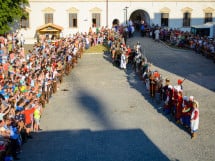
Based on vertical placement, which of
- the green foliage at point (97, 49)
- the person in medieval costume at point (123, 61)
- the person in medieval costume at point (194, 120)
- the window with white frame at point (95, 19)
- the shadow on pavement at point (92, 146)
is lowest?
the shadow on pavement at point (92, 146)

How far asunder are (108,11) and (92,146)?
32.0 metres

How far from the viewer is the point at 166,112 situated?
57.2 ft

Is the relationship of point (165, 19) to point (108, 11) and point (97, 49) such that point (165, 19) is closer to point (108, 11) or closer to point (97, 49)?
point (108, 11)

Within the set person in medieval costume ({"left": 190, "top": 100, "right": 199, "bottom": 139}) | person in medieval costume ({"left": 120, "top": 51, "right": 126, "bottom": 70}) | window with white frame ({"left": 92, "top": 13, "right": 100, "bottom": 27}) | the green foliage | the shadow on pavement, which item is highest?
window with white frame ({"left": 92, "top": 13, "right": 100, "bottom": 27})

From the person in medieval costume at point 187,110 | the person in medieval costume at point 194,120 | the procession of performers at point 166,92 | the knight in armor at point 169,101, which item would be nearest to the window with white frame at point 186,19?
the procession of performers at point 166,92

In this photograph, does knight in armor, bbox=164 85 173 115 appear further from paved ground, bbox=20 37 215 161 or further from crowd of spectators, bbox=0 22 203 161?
crowd of spectators, bbox=0 22 203 161

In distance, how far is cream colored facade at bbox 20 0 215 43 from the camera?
4344 centimetres

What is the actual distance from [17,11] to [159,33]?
1382cm

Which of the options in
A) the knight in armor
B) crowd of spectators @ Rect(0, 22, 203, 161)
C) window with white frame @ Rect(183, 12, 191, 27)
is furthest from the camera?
window with white frame @ Rect(183, 12, 191, 27)

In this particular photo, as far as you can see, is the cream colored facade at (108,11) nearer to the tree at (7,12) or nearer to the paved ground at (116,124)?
the tree at (7,12)

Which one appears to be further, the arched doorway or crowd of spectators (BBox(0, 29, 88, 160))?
the arched doorway

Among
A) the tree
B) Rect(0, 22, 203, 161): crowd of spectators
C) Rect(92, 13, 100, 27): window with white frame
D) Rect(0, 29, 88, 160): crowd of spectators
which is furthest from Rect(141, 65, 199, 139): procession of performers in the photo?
Rect(92, 13, 100, 27): window with white frame

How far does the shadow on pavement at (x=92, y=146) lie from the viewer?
43.3 feet

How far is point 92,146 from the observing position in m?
14.1
